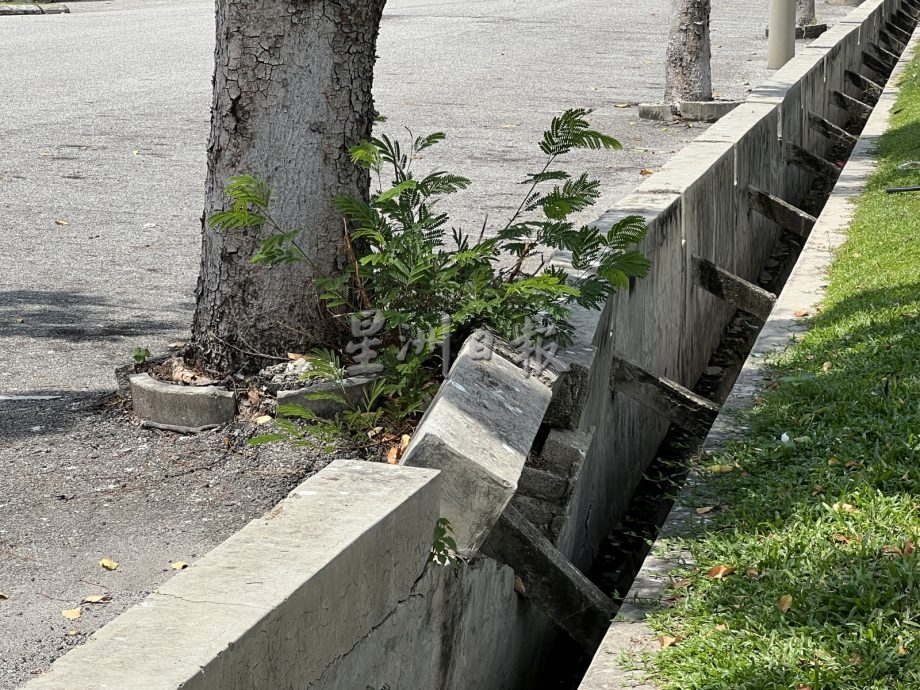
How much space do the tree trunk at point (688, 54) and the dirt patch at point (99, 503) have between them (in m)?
10.0


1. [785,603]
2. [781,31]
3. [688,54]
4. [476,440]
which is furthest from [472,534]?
[781,31]

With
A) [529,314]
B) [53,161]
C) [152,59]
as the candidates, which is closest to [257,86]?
[529,314]

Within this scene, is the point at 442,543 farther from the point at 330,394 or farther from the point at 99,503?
the point at 99,503

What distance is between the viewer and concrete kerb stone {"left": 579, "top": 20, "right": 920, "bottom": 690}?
3289 millimetres

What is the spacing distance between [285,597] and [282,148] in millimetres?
2395

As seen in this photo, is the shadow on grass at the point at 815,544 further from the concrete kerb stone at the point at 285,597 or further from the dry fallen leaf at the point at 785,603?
the concrete kerb stone at the point at 285,597

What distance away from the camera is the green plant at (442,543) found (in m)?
3.48

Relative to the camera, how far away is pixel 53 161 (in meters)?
10.4

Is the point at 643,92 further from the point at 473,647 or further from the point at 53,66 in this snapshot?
the point at 473,647

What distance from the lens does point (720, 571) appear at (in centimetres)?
363

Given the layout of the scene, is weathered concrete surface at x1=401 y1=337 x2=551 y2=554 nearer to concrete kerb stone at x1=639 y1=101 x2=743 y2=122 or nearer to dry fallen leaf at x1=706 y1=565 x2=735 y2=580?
dry fallen leaf at x1=706 y1=565 x2=735 y2=580

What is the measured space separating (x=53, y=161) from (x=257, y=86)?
636 centimetres

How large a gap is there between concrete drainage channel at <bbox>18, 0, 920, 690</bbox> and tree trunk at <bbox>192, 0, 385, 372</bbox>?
2.88ft

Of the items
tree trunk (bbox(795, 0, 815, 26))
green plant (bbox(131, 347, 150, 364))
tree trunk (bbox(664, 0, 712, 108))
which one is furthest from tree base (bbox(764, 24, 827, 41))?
green plant (bbox(131, 347, 150, 364))
